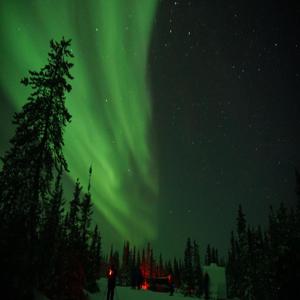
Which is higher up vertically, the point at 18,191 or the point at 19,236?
the point at 18,191

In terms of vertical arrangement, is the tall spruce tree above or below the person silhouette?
above

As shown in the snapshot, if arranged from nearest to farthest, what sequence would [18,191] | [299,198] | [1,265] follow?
[1,265], [18,191], [299,198]

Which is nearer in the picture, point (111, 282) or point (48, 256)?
point (111, 282)

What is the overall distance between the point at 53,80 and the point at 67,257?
10460mm

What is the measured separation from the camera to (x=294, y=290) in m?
19.0

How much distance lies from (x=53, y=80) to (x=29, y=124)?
3.18m

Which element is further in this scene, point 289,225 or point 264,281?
point 264,281

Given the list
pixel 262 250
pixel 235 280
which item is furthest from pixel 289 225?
pixel 235 280

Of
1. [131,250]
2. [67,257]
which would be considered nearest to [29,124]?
[67,257]

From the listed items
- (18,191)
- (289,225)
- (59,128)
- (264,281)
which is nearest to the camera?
(18,191)

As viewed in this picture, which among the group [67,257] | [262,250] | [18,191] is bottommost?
[67,257]

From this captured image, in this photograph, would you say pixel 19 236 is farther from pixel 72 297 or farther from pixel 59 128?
pixel 59 128

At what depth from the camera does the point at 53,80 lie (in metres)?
21.2

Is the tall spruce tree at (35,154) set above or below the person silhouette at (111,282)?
above
